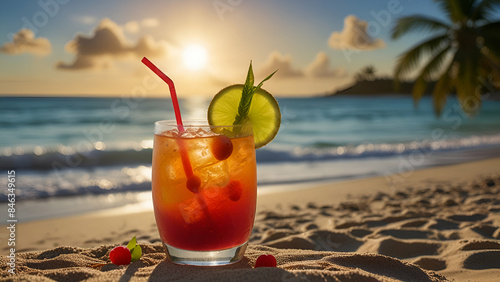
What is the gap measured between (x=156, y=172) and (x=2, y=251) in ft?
6.72

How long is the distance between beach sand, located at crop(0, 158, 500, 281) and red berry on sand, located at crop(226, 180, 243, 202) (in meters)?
0.30

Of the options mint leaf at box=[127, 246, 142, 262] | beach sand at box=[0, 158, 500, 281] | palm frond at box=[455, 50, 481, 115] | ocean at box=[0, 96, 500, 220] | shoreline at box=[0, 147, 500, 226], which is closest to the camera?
beach sand at box=[0, 158, 500, 281]

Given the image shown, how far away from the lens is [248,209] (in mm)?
2055

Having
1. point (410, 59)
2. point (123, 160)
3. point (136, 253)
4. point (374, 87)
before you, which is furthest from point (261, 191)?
point (374, 87)

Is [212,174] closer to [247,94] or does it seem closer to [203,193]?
[203,193]

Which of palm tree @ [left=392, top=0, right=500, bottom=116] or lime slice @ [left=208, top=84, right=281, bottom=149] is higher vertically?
palm tree @ [left=392, top=0, right=500, bottom=116]

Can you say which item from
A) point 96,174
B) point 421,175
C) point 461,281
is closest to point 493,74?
point 421,175

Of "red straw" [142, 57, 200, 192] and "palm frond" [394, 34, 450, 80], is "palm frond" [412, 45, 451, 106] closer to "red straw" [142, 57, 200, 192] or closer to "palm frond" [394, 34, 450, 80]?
"palm frond" [394, 34, 450, 80]

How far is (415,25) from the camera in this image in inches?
687

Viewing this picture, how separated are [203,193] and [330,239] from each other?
1442 millimetres

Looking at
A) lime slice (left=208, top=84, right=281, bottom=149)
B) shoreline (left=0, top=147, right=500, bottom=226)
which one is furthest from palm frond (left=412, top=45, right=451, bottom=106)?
lime slice (left=208, top=84, right=281, bottom=149)

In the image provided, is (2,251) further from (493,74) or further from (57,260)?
(493,74)

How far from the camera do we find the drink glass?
1.92 metres

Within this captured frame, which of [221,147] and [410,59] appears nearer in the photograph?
[221,147]
